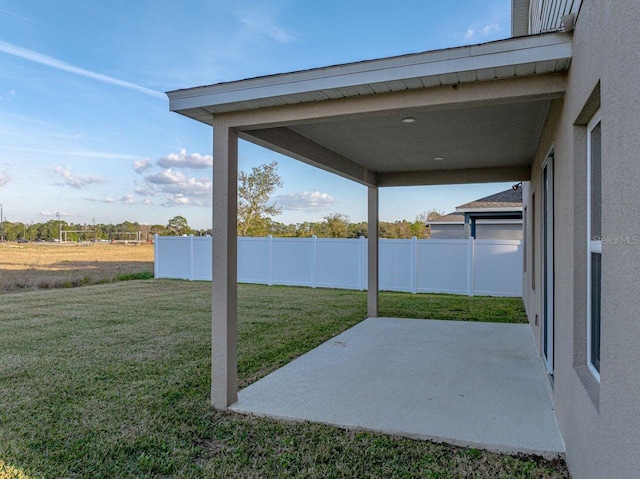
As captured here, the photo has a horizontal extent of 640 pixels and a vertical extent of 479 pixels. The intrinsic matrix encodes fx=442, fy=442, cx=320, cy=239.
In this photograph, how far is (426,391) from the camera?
15.1 feet

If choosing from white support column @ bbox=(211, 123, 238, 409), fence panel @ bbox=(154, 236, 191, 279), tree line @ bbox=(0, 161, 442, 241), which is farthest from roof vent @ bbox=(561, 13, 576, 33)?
tree line @ bbox=(0, 161, 442, 241)

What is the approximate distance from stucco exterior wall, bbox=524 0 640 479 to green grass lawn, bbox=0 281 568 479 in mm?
856

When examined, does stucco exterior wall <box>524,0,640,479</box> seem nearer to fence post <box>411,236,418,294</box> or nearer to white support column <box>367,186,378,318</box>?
white support column <box>367,186,378,318</box>

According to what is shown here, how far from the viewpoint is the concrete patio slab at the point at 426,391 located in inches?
143

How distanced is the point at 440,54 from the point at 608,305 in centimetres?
206

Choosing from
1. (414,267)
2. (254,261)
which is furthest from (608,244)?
(254,261)

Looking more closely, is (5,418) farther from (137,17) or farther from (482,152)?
(137,17)

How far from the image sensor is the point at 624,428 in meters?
1.74

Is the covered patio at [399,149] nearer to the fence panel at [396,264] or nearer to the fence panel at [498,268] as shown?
the fence panel at [498,268]

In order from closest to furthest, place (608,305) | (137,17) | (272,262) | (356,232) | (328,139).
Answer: (608,305) → (328,139) → (137,17) → (272,262) → (356,232)

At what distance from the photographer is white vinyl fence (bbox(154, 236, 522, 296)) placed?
12.9 m

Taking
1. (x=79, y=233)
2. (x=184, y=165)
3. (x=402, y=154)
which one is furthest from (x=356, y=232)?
(x=79, y=233)

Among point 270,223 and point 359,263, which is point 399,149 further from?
point 270,223

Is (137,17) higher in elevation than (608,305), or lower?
higher
